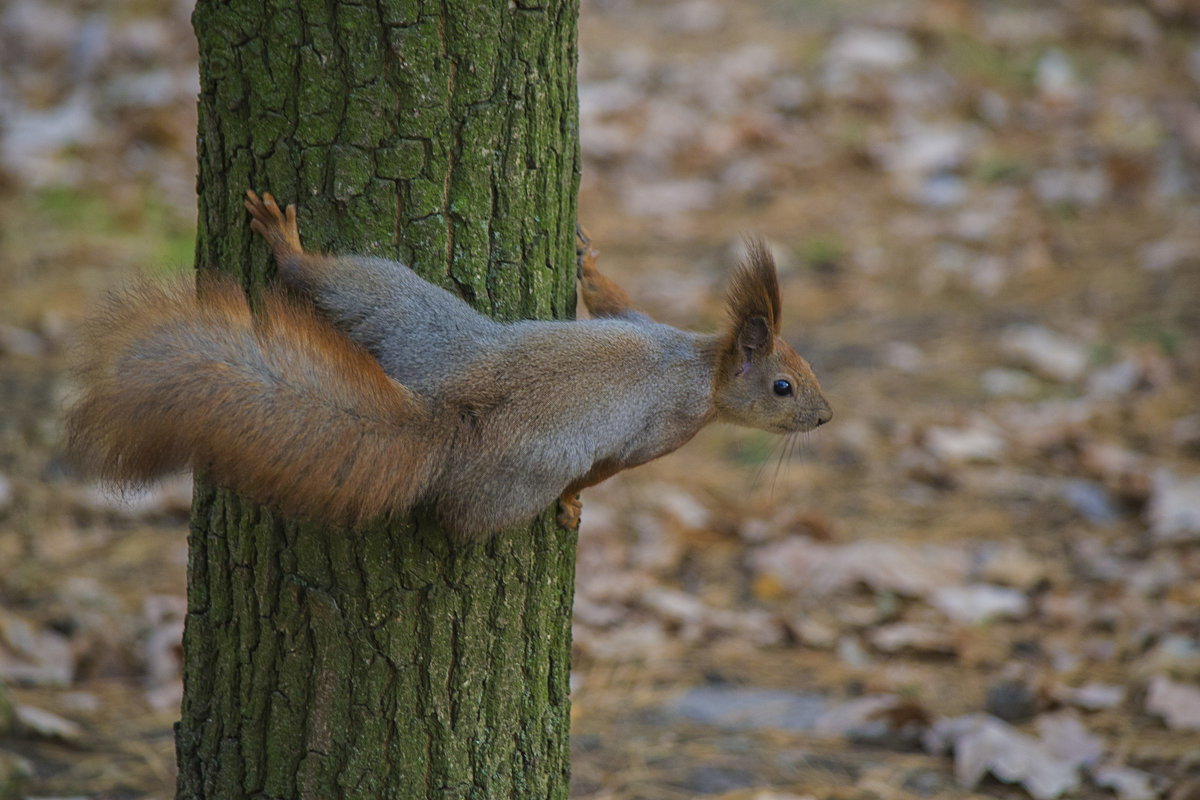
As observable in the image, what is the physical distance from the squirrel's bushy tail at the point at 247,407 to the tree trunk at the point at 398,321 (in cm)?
13

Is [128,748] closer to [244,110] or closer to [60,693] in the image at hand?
[60,693]

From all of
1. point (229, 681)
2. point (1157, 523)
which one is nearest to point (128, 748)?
point (229, 681)

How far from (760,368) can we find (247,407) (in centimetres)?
97

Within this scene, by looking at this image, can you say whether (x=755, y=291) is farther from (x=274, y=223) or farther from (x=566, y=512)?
(x=274, y=223)

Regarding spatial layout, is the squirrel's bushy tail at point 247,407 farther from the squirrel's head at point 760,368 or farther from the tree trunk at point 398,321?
the squirrel's head at point 760,368

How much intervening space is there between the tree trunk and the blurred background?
425mm

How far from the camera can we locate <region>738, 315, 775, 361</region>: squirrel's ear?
79.0 inches

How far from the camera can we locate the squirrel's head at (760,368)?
6.38 feet

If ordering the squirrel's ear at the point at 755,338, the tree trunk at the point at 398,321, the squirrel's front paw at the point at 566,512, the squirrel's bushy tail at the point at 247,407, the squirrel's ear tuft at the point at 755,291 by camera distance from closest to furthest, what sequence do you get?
the squirrel's bushy tail at the point at 247,407 → the tree trunk at the point at 398,321 → the squirrel's front paw at the point at 566,512 → the squirrel's ear tuft at the point at 755,291 → the squirrel's ear at the point at 755,338

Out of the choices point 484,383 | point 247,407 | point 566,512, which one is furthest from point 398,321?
point 566,512

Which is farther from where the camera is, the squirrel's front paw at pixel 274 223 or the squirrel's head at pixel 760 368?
the squirrel's head at pixel 760 368

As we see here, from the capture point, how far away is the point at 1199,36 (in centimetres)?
677

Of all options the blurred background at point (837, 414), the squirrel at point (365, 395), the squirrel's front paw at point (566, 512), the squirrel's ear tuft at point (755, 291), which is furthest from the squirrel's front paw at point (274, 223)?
the squirrel's ear tuft at point (755, 291)

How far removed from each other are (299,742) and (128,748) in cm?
96
